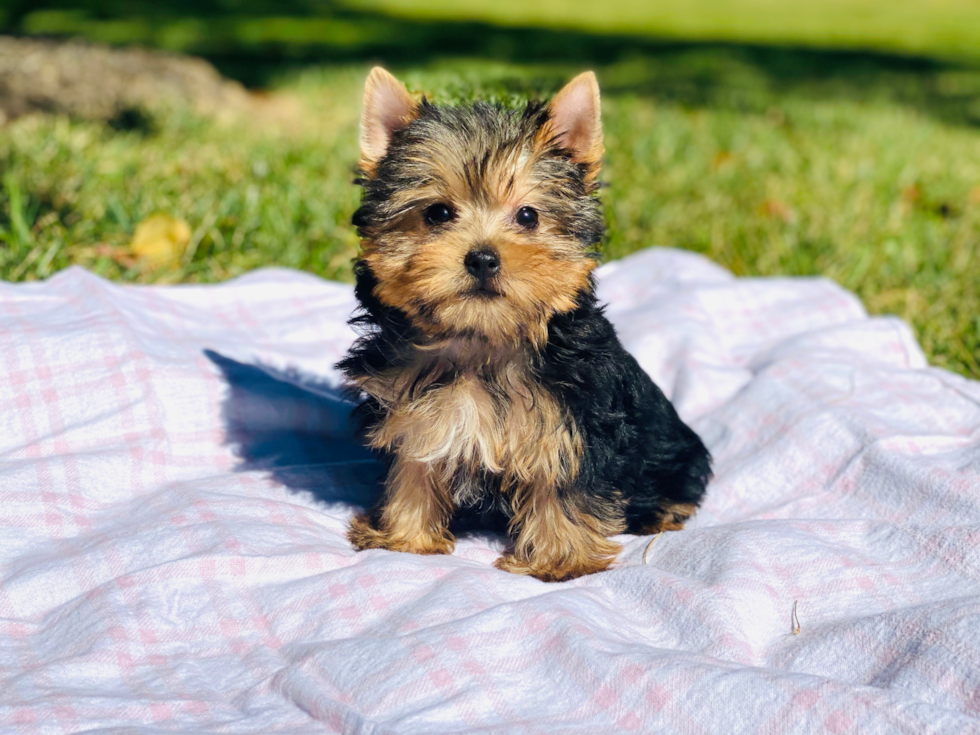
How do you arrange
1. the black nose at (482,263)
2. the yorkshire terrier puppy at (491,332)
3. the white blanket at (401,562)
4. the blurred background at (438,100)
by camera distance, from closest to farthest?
the white blanket at (401,562) → the black nose at (482,263) → the yorkshire terrier puppy at (491,332) → the blurred background at (438,100)

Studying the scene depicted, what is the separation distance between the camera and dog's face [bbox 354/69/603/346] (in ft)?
10.8

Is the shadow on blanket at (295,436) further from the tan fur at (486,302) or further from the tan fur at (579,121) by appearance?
the tan fur at (579,121)

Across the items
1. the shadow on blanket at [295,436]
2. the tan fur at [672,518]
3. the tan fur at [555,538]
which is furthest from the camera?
the shadow on blanket at [295,436]

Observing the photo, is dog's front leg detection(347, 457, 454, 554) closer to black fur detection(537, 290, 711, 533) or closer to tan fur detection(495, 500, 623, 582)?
tan fur detection(495, 500, 623, 582)

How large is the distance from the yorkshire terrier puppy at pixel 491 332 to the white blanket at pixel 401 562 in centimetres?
25

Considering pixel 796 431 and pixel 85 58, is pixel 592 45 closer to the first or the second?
pixel 85 58

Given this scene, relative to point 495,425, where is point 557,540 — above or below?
below

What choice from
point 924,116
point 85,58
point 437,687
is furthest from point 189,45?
point 437,687

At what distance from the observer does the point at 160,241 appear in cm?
615

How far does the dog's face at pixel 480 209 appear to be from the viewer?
130 inches

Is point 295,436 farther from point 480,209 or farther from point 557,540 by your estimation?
point 480,209

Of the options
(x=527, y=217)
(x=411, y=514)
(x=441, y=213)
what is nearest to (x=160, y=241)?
(x=411, y=514)

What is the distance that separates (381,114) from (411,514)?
4.47 feet

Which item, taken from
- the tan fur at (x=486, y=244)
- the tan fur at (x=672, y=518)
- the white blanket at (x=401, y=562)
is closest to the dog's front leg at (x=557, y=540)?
the white blanket at (x=401, y=562)
